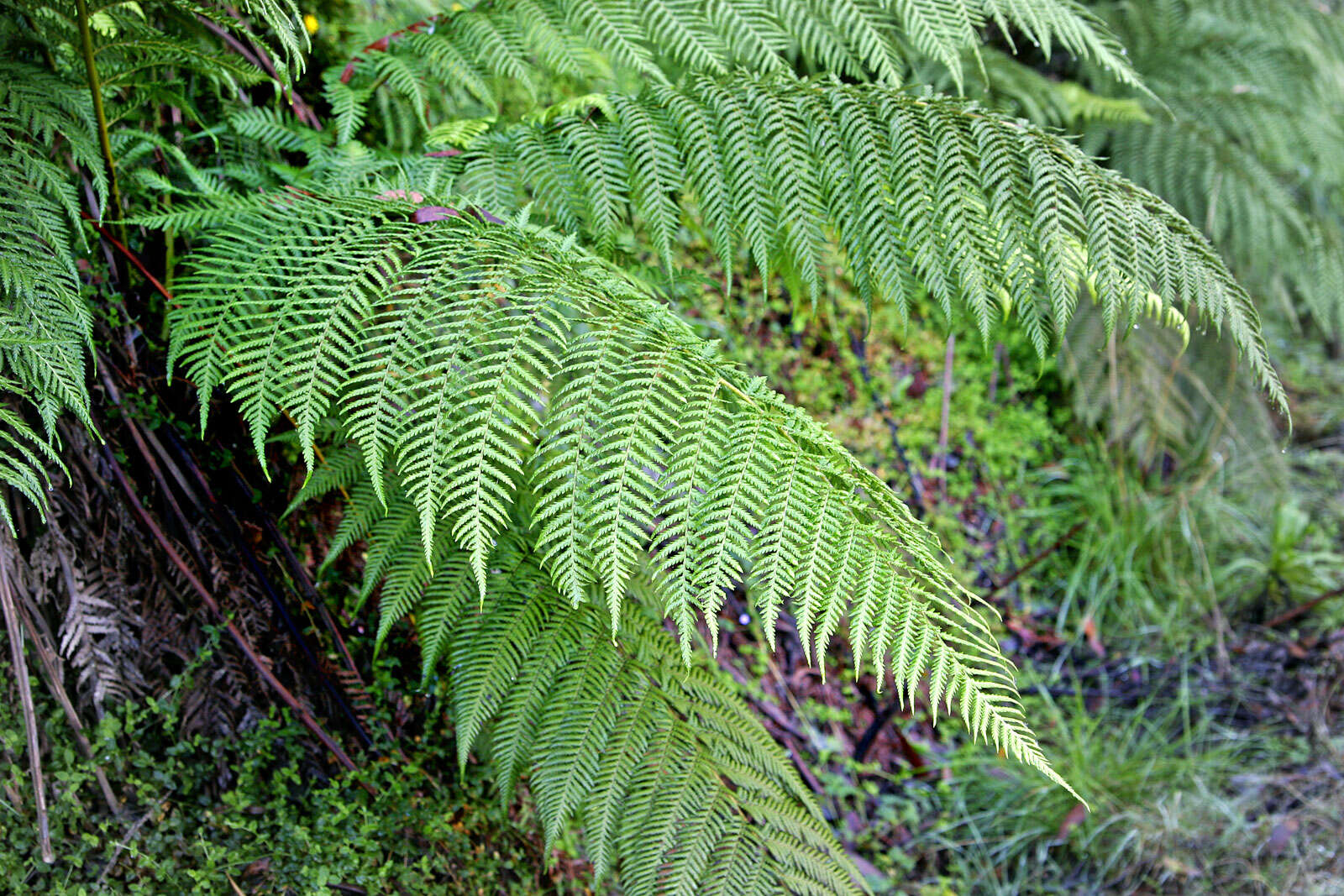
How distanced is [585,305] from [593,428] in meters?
0.18

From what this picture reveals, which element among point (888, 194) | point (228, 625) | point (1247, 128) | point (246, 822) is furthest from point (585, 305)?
point (1247, 128)

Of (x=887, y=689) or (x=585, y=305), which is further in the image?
(x=887, y=689)

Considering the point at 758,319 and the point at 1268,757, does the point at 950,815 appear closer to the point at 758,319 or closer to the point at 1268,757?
the point at 1268,757

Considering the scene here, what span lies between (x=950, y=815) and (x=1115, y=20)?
105 inches

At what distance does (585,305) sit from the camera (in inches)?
47.0

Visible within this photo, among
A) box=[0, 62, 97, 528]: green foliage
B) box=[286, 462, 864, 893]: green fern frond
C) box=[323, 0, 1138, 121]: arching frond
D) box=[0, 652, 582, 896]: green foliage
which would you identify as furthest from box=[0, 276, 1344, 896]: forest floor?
box=[323, 0, 1138, 121]: arching frond

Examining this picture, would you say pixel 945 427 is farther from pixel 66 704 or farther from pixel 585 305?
pixel 66 704

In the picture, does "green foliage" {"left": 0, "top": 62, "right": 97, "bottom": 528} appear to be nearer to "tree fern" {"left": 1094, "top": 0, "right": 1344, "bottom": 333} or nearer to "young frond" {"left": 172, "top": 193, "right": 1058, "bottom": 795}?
"young frond" {"left": 172, "top": 193, "right": 1058, "bottom": 795}

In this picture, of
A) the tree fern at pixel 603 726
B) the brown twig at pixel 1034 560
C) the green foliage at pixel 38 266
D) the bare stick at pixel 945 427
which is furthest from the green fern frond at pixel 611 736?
the bare stick at pixel 945 427

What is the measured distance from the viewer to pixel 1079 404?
3076 millimetres

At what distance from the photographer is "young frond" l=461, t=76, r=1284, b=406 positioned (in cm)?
132

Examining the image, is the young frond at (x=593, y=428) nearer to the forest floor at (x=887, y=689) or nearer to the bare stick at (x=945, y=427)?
the forest floor at (x=887, y=689)

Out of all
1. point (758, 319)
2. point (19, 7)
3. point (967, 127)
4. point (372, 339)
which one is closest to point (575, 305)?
point (372, 339)

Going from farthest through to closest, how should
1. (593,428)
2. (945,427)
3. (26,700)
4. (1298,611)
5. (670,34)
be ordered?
(945,427)
(1298,611)
(670,34)
(26,700)
(593,428)
